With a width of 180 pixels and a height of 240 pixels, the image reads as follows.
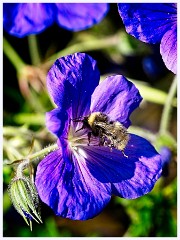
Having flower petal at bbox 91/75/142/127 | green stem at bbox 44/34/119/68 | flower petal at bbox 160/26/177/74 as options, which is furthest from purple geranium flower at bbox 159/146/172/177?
green stem at bbox 44/34/119/68

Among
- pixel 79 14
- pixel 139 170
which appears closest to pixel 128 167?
pixel 139 170

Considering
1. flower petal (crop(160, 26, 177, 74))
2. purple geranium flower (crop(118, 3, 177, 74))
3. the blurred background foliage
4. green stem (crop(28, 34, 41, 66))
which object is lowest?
the blurred background foliage

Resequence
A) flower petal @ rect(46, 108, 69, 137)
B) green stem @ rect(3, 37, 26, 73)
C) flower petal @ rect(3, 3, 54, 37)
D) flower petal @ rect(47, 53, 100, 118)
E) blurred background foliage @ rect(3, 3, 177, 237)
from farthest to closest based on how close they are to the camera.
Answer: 1. green stem @ rect(3, 37, 26, 73)
2. blurred background foliage @ rect(3, 3, 177, 237)
3. flower petal @ rect(3, 3, 54, 37)
4. flower petal @ rect(47, 53, 100, 118)
5. flower petal @ rect(46, 108, 69, 137)

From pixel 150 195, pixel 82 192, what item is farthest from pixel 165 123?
pixel 82 192

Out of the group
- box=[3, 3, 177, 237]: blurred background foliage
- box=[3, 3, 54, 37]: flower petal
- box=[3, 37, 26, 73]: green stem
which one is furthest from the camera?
box=[3, 37, 26, 73]: green stem

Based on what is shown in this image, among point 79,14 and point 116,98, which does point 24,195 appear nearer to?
point 116,98

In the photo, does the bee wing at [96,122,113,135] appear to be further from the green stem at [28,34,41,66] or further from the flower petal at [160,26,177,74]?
the green stem at [28,34,41,66]

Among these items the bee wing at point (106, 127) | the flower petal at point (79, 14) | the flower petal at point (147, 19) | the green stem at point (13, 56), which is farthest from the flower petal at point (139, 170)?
the green stem at point (13, 56)
